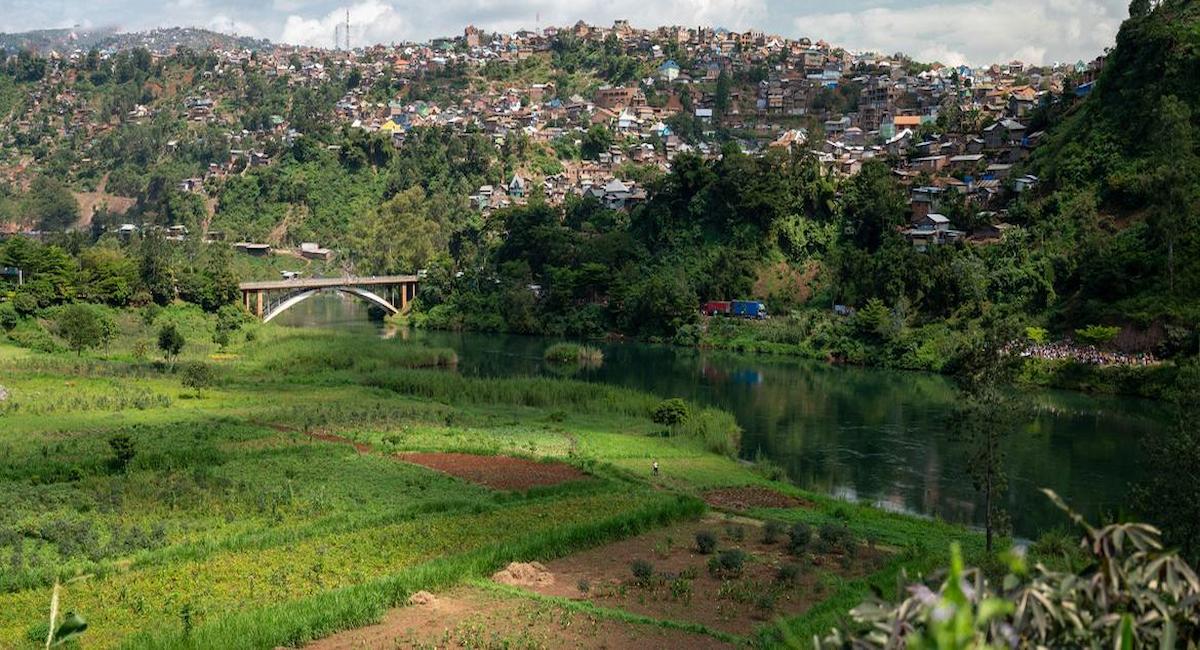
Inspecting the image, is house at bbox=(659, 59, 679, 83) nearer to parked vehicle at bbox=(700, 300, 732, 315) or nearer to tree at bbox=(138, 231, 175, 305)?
parked vehicle at bbox=(700, 300, 732, 315)

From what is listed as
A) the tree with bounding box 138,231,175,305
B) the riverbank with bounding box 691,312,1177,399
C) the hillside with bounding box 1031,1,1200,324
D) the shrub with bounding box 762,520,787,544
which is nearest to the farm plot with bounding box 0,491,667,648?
the shrub with bounding box 762,520,787,544

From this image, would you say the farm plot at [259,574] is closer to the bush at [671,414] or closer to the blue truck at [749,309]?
the bush at [671,414]

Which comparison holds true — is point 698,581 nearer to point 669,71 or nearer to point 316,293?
point 316,293

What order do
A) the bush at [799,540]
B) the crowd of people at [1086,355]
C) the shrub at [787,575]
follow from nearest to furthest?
the shrub at [787,575] < the bush at [799,540] < the crowd of people at [1086,355]

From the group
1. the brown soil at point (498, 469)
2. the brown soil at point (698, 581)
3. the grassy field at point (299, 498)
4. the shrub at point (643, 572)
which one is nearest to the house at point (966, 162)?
the grassy field at point (299, 498)

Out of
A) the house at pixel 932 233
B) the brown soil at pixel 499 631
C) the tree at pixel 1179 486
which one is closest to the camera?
the brown soil at pixel 499 631

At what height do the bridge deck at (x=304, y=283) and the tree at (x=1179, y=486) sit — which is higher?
the bridge deck at (x=304, y=283)

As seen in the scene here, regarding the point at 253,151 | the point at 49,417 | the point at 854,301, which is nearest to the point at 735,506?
the point at 49,417
